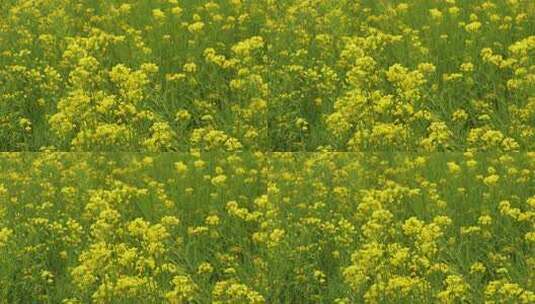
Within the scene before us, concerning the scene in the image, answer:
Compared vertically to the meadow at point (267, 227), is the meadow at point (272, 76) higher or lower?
higher

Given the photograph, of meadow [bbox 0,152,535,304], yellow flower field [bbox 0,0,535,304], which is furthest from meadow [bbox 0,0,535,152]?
meadow [bbox 0,152,535,304]

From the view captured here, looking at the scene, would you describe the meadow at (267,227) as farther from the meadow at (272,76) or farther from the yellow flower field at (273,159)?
the meadow at (272,76)

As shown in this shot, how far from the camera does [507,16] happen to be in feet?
28.7

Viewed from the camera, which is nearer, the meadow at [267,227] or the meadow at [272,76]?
the meadow at [267,227]

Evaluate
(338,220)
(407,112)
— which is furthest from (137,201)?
(407,112)

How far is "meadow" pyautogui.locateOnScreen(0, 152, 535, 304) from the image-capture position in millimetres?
7332

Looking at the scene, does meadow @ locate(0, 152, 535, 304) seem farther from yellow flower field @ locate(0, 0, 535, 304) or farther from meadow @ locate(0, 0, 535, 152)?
meadow @ locate(0, 0, 535, 152)

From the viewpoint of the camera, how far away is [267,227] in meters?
7.54

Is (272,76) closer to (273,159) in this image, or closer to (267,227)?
(273,159)

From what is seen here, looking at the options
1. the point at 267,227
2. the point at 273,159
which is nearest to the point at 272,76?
the point at 273,159

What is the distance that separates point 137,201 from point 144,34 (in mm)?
1652

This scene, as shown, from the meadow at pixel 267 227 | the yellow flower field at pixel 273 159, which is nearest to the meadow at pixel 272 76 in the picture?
the yellow flower field at pixel 273 159

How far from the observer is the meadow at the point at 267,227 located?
733 centimetres

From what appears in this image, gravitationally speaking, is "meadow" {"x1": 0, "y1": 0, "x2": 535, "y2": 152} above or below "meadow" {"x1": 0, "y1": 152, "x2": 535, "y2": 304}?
above
